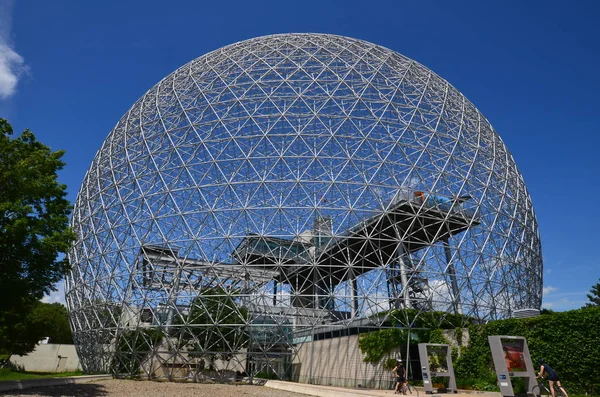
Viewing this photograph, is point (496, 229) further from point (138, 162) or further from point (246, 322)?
point (138, 162)

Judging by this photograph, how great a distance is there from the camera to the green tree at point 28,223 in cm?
1321

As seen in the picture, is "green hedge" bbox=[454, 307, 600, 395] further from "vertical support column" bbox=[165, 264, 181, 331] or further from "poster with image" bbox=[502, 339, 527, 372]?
"vertical support column" bbox=[165, 264, 181, 331]

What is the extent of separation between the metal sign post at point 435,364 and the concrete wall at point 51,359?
111ft

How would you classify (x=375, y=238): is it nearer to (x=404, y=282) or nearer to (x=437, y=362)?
(x=404, y=282)

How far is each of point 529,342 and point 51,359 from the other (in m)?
39.9

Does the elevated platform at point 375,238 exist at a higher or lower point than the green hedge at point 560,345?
higher

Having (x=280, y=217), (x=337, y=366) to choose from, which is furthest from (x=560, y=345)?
(x=280, y=217)

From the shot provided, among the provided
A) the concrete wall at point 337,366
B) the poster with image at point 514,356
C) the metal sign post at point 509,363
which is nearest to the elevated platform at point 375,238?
the concrete wall at point 337,366

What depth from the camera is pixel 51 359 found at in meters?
40.0

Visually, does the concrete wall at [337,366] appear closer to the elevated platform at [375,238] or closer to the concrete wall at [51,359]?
the elevated platform at [375,238]

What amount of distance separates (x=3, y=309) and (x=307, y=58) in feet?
67.1

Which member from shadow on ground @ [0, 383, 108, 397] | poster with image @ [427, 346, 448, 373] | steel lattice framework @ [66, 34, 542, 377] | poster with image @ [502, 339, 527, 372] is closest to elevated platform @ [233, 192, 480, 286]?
steel lattice framework @ [66, 34, 542, 377]

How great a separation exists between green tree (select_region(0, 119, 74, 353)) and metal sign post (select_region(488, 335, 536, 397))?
12.9 m

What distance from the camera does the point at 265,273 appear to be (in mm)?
21500
